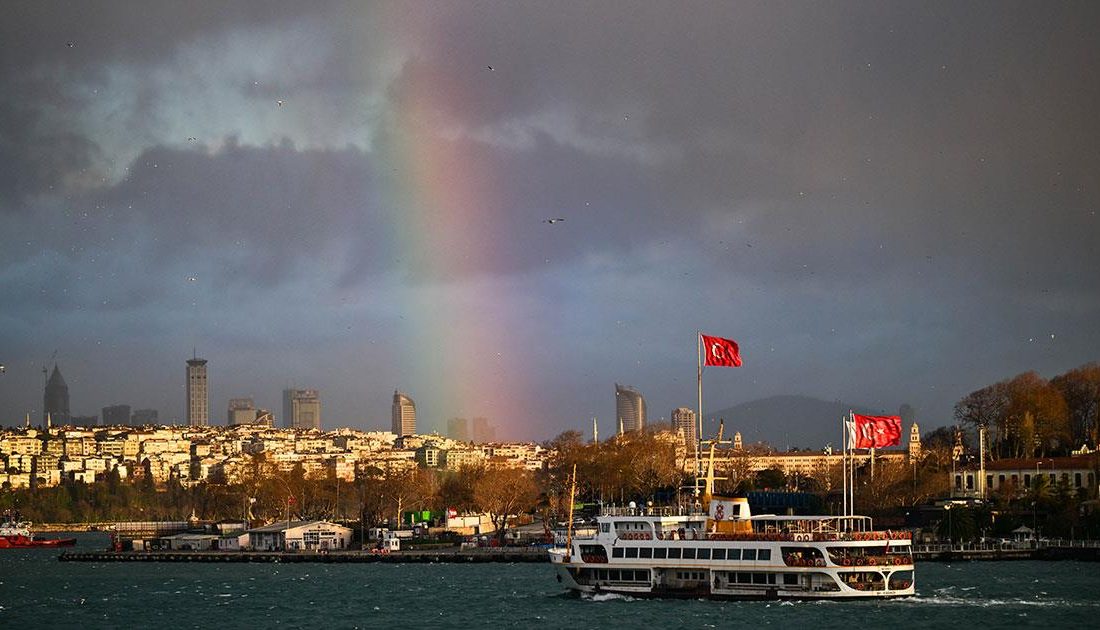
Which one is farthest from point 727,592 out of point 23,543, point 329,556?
point 23,543

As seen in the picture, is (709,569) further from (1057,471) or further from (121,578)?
(1057,471)

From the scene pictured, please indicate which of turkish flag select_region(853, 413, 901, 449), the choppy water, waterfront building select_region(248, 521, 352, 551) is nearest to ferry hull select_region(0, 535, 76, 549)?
waterfront building select_region(248, 521, 352, 551)

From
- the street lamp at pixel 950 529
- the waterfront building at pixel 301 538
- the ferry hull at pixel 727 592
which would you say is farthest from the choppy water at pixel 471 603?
the waterfront building at pixel 301 538

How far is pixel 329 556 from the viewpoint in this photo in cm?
11769

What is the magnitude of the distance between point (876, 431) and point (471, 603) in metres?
21.0

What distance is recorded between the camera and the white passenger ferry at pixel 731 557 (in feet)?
210

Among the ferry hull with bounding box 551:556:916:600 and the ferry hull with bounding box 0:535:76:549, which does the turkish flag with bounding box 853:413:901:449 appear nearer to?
the ferry hull with bounding box 551:556:916:600

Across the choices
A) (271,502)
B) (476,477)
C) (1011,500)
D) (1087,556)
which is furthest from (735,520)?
(271,502)

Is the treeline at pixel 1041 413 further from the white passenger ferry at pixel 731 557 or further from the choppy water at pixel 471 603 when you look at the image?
the white passenger ferry at pixel 731 557

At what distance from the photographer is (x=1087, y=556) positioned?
99.2 metres

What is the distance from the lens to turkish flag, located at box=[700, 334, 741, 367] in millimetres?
69312

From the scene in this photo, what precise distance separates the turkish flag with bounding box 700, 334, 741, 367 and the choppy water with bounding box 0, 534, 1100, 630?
10.7 metres

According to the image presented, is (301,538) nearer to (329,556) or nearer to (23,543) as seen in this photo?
(329,556)

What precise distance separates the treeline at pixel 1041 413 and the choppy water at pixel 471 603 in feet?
167
